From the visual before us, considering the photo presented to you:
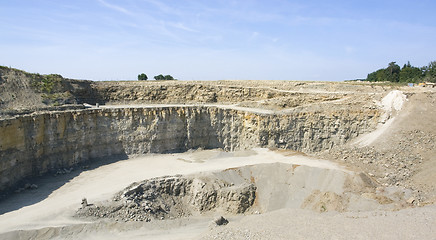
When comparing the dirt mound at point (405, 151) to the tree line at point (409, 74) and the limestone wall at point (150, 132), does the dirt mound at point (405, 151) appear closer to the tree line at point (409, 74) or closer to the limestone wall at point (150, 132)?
the limestone wall at point (150, 132)

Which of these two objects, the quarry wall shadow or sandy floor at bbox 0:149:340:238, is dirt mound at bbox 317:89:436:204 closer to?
sandy floor at bbox 0:149:340:238

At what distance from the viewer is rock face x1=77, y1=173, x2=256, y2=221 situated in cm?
1938

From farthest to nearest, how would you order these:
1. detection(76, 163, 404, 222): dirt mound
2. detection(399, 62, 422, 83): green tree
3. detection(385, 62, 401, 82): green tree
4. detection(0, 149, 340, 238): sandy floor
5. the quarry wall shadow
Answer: detection(385, 62, 401, 82): green tree < detection(399, 62, 422, 83): green tree < the quarry wall shadow < detection(76, 163, 404, 222): dirt mound < detection(0, 149, 340, 238): sandy floor

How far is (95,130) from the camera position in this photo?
30281 mm

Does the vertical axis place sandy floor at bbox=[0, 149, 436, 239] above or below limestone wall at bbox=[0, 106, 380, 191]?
below

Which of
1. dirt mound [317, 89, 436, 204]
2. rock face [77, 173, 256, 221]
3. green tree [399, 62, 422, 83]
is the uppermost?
green tree [399, 62, 422, 83]

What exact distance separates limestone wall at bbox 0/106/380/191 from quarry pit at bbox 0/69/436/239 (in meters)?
0.10

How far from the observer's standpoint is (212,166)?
24.9 metres

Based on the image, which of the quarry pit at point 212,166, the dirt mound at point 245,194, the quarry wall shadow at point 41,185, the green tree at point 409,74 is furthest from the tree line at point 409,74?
the quarry wall shadow at point 41,185

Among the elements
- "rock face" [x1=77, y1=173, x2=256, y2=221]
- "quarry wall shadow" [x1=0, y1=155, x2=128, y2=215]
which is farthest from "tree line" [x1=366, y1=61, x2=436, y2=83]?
"quarry wall shadow" [x1=0, y1=155, x2=128, y2=215]

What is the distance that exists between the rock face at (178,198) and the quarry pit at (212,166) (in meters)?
0.07

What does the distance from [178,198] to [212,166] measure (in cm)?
418

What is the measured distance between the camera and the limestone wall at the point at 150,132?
24516 mm

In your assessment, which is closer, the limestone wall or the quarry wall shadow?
the quarry wall shadow
